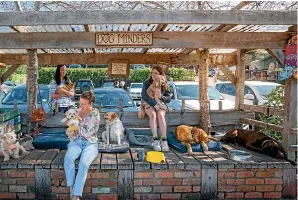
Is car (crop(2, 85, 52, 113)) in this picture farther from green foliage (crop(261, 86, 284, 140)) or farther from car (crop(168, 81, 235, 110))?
green foliage (crop(261, 86, 284, 140))

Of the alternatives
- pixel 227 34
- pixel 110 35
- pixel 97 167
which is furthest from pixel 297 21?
pixel 97 167

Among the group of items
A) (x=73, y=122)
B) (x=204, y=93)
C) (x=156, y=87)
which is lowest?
(x=73, y=122)

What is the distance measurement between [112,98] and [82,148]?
5.15 metres

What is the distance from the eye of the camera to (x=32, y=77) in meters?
6.81

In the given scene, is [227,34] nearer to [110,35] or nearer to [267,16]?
[267,16]

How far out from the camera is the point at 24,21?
5051 millimetres

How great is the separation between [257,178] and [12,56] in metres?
6.76

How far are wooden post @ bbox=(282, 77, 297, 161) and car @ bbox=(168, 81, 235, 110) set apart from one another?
457cm

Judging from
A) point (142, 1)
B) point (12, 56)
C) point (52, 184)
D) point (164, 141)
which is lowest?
point (52, 184)

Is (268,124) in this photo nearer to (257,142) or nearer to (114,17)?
(257,142)

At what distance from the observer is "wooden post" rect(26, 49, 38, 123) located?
6680 mm

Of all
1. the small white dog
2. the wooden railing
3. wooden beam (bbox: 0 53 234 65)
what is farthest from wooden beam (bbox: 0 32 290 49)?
wooden beam (bbox: 0 53 234 65)

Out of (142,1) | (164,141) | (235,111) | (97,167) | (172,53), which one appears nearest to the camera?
(97,167)

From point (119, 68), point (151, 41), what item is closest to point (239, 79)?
point (119, 68)
